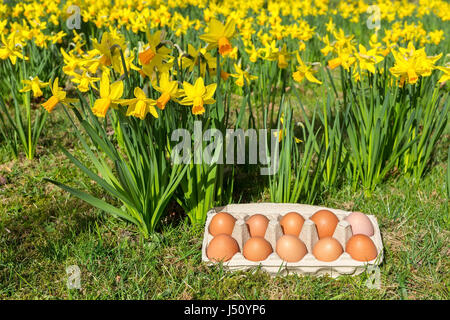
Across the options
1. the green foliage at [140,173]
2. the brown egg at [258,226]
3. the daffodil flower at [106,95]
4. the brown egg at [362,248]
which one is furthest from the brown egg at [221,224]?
the daffodil flower at [106,95]

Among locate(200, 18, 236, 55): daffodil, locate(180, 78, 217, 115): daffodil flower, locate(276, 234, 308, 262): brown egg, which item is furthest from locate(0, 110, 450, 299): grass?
locate(200, 18, 236, 55): daffodil

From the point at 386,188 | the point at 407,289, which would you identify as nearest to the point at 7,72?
the point at 386,188

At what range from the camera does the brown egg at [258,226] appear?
224cm

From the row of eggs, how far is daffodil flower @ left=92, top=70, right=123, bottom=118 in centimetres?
84

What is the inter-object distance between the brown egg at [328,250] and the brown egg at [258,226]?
0.99 ft

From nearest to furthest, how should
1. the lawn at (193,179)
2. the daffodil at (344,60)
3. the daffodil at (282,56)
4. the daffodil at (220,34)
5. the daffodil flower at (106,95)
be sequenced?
the daffodil flower at (106,95) → the daffodil at (220,34) → the lawn at (193,179) → the daffodil at (282,56) → the daffodil at (344,60)

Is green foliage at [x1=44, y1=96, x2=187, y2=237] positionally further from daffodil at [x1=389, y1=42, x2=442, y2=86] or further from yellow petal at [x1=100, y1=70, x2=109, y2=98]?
daffodil at [x1=389, y1=42, x2=442, y2=86]

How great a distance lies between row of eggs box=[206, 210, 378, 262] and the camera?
2.04 meters

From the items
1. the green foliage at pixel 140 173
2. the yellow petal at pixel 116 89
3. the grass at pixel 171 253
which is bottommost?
the grass at pixel 171 253

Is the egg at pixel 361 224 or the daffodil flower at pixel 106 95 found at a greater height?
the daffodil flower at pixel 106 95

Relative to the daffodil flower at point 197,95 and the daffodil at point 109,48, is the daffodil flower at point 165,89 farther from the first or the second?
the daffodil at point 109,48

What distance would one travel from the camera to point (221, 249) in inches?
81.1

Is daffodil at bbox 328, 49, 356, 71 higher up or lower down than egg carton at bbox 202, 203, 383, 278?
higher up
